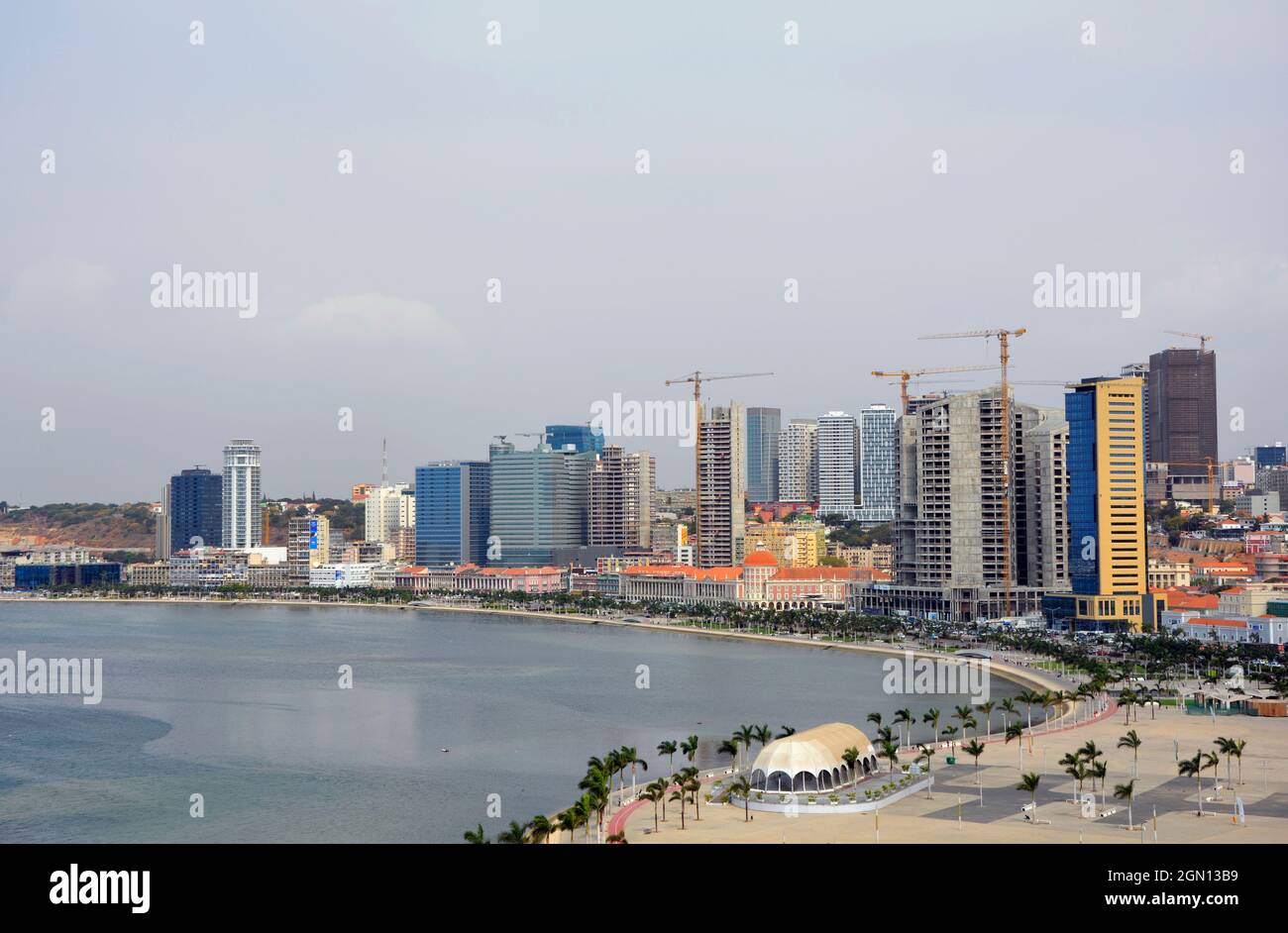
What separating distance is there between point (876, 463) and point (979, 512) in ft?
330

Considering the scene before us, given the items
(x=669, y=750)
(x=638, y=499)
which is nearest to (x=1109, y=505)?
(x=669, y=750)

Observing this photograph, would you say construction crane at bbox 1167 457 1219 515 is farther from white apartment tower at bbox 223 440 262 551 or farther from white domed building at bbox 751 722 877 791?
white domed building at bbox 751 722 877 791

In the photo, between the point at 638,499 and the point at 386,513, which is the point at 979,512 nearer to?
the point at 638,499

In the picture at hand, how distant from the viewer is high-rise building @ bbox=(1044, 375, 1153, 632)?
63344 millimetres

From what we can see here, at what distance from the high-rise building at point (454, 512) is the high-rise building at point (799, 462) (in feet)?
214

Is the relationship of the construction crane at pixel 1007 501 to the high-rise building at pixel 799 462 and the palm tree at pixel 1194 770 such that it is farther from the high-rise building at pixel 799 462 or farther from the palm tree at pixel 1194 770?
the high-rise building at pixel 799 462

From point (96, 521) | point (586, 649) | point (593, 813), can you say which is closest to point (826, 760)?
point (593, 813)

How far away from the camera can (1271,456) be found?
17500cm

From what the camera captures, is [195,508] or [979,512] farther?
[195,508]

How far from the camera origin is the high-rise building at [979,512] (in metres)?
71.3

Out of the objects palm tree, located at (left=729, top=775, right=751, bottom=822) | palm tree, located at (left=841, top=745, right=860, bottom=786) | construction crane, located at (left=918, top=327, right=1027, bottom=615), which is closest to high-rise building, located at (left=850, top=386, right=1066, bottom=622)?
construction crane, located at (left=918, top=327, right=1027, bottom=615)

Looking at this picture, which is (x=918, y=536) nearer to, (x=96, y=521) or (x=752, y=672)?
(x=752, y=672)

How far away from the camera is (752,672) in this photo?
5116 centimetres

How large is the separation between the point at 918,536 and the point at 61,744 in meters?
50.0
